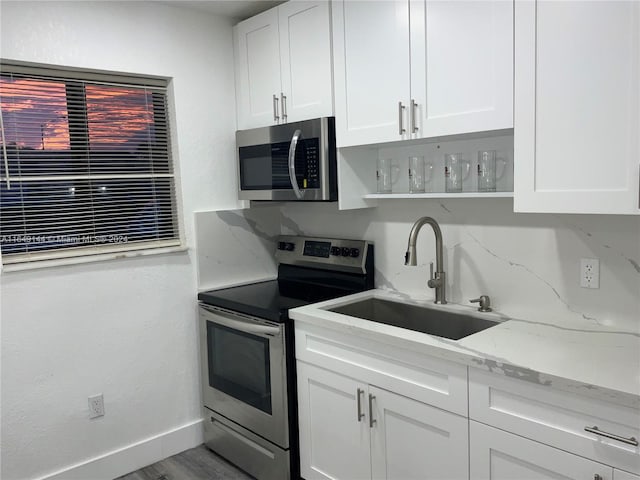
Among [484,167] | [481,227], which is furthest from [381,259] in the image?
[484,167]

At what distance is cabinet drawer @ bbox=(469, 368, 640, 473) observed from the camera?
4.81 feet

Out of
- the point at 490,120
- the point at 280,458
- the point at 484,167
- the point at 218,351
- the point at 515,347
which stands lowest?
the point at 280,458

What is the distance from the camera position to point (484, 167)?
2232mm

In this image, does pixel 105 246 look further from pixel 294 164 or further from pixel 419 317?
pixel 419 317

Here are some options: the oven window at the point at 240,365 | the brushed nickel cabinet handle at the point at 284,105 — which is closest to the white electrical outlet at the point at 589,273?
the oven window at the point at 240,365

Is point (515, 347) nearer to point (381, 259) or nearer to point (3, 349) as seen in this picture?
point (381, 259)

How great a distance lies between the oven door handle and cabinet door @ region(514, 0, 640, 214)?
4.07 feet

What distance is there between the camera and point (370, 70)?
7.70 feet

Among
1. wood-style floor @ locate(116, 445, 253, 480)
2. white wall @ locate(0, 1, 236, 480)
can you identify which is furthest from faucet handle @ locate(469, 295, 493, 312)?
white wall @ locate(0, 1, 236, 480)

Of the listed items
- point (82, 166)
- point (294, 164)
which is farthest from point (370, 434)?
point (82, 166)

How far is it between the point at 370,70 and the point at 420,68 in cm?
27

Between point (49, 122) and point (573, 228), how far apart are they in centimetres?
235

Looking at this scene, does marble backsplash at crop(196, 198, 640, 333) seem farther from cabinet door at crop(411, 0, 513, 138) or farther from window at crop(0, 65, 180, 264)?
cabinet door at crop(411, 0, 513, 138)

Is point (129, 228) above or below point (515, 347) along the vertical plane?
above
